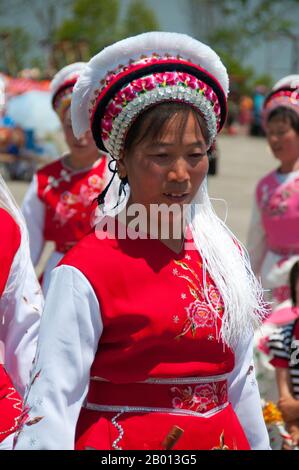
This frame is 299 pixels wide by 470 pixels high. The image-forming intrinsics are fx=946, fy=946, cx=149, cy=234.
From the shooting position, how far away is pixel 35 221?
16.2 ft

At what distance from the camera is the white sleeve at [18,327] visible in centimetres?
260

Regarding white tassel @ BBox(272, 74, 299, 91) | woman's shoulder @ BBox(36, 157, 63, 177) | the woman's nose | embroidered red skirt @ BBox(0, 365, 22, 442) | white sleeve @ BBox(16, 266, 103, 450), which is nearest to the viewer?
white sleeve @ BBox(16, 266, 103, 450)

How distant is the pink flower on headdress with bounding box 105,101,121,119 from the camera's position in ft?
7.09

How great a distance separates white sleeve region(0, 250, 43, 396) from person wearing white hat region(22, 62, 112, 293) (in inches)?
86.2

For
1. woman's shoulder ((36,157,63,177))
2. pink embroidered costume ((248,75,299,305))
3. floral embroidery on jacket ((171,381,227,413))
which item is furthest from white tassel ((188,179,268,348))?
pink embroidered costume ((248,75,299,305))

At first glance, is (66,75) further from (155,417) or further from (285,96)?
(155,417)

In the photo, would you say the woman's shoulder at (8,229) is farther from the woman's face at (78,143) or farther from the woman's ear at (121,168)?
the woman's face at (78,143)

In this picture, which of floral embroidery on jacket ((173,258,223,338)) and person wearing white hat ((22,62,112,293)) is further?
person wearing white hat ((22,62,112,293))

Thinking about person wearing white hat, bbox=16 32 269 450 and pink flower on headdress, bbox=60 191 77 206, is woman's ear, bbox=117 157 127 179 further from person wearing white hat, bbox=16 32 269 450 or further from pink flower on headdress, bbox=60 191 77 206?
pink flower on headdress, bbox=60 191 77 206

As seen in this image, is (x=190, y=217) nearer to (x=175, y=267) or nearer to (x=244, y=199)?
(x=175, y=267)

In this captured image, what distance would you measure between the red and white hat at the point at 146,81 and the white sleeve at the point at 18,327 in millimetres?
587

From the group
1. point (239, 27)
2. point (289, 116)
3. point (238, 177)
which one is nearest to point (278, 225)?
point (289, 116)

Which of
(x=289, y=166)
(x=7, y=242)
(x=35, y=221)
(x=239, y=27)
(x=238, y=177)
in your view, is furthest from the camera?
(x=239, y=27)

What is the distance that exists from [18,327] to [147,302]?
0.64 metres
